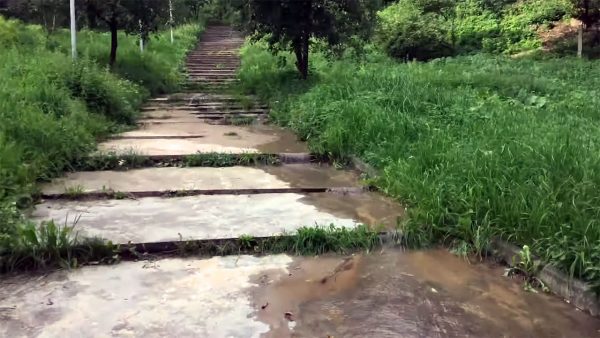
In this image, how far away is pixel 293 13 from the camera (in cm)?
1181

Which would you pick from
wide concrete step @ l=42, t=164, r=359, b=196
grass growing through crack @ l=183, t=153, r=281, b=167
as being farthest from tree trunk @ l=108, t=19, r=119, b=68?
wide concrete step @ l=42, t=164, r=359, b=196

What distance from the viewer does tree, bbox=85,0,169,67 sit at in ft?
42.2

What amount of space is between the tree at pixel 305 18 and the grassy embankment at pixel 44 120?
3008 millimetres

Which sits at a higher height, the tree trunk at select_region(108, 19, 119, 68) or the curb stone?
the tree trunk at select_region(108, 19, 119, 68)

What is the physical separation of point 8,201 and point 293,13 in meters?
8.38

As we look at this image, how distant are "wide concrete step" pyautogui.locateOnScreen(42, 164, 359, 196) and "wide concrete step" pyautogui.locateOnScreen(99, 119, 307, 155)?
2.31 feet

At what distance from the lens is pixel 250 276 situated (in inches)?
144

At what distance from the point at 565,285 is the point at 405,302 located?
3.12 ft

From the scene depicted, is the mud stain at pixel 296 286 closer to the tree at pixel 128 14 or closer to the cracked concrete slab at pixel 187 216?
the cracked concrete slab at pixel 187 216

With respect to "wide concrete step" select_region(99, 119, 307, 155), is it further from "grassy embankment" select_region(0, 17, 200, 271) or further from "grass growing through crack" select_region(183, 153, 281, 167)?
"grassy embankment" select_region(0, 17, 200, 271)

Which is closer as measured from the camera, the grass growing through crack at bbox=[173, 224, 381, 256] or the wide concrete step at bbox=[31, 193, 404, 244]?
the grass growing through crack at bbox=[173, 224, 381, 256]

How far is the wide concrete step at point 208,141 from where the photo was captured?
7441 mm

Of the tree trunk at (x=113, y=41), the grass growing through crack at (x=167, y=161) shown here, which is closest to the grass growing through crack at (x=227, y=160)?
the grass growing through crack at (x=167, y=161)

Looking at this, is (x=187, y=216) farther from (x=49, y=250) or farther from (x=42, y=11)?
(x=42, y=11)
